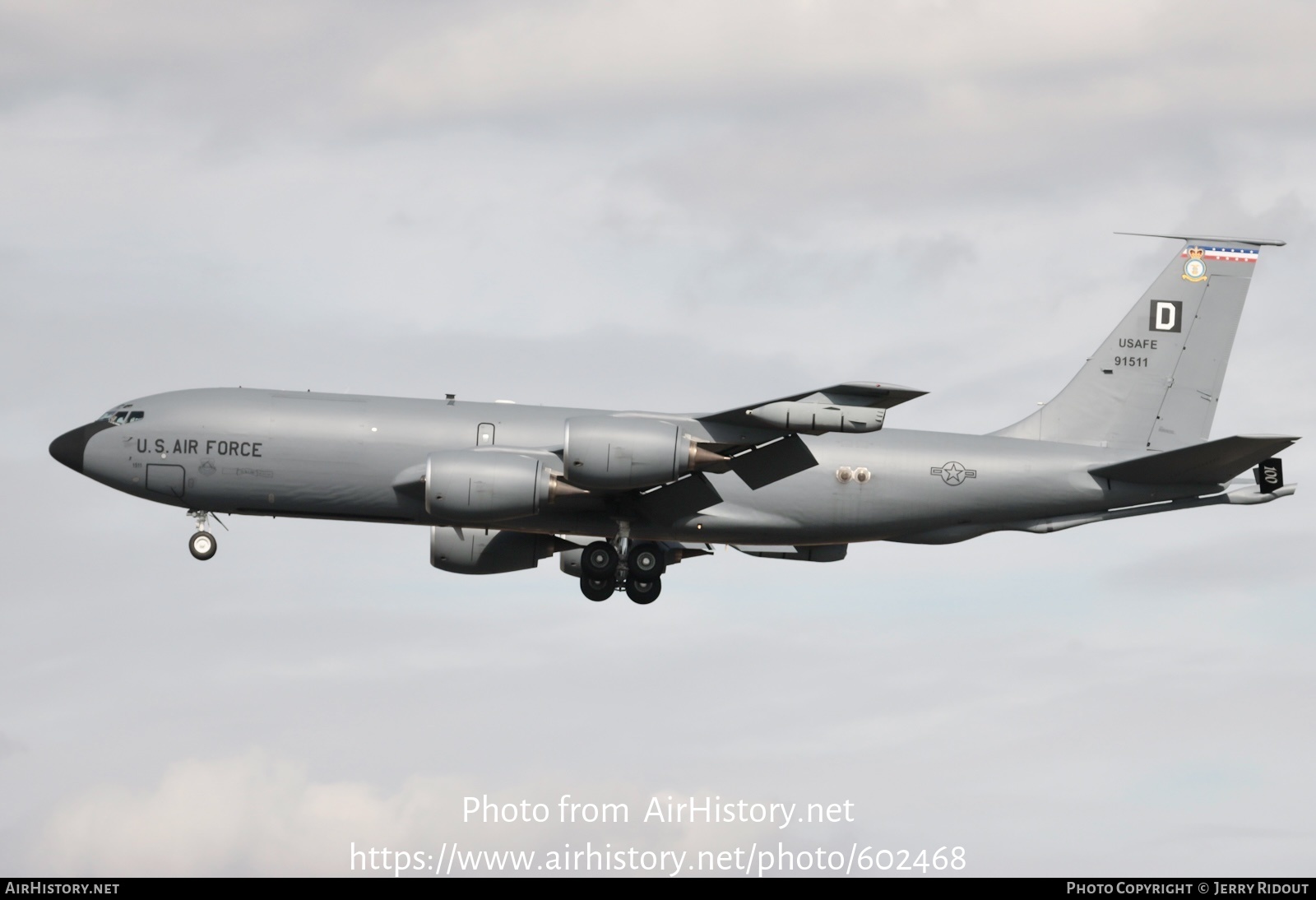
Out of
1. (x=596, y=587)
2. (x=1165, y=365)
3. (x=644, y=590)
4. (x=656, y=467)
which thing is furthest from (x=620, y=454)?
(x=1165, y=365)

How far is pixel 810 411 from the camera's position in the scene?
36.0 metres

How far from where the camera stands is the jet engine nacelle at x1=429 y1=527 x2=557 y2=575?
4412 centimetres

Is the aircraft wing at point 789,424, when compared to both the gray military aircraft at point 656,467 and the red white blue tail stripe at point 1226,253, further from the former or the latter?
the red white blue tail stripe at point 1226,253

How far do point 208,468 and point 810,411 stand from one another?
1503 centimetres

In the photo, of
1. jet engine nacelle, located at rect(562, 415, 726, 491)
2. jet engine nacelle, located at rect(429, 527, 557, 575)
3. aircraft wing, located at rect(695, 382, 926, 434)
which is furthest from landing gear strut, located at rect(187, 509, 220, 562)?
aircraft wing, located at rect(695, 382, 926, 434)

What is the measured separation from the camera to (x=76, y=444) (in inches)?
1594

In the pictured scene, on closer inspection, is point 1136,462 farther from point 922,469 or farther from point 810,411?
point 810,411

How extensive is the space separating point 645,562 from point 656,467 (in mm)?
4696

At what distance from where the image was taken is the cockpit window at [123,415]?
40.3 m

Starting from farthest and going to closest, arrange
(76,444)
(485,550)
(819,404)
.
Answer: (485,550)
(76,444)
(819,404)

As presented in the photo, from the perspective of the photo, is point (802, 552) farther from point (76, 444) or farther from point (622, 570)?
point (76, 444)

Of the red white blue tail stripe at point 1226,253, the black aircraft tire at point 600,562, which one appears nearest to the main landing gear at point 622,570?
the black aircraft tire at point 600,562

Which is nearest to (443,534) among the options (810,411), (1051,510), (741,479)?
(741,479)

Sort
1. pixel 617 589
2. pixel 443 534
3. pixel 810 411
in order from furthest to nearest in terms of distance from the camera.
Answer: pixel 443 534, pixel 617 589, pixel 810 411
